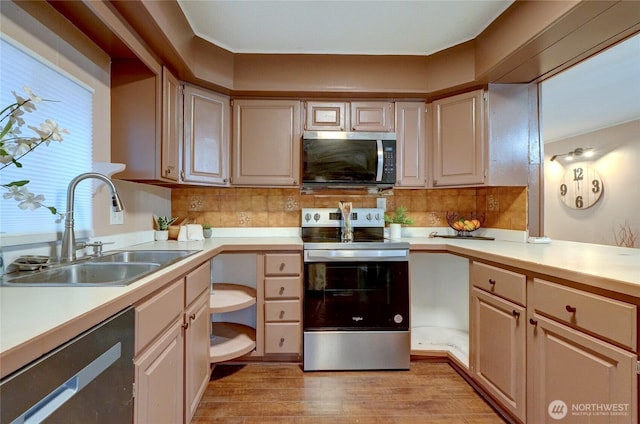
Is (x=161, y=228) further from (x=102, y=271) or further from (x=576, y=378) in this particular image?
(x=576, y=378)

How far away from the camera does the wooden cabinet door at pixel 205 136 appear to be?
206 centimetres

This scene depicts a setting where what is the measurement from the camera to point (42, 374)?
22.2 inches

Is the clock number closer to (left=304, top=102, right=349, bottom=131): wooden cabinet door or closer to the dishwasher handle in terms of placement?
(left=304, top=102, right=349, bottom=131): wooden cabinet door

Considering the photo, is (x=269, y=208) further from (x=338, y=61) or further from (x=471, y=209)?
(x=471, y=209)

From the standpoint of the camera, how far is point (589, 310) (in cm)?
106

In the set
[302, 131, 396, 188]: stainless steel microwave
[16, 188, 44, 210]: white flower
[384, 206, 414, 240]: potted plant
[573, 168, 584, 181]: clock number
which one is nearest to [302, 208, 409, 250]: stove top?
[384, 206, 414, 240]: potted plant

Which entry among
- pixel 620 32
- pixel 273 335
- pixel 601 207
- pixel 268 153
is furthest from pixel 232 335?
pixel 601 207

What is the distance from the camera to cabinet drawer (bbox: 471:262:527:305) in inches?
55.4

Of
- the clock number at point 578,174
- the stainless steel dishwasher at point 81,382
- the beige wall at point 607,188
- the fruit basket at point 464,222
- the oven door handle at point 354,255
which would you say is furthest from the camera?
the clock number at point 578,174

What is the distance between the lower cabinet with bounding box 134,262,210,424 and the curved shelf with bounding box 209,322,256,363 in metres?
0.17

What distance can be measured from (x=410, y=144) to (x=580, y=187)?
3.62 metres

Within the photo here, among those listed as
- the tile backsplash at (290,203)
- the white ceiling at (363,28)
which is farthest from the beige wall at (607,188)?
the tile backsplash at (290,203)

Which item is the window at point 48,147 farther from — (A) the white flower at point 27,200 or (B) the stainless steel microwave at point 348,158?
(B) the stainless steel microwave at point 348,158

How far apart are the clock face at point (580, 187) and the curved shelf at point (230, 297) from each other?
4672 mm
